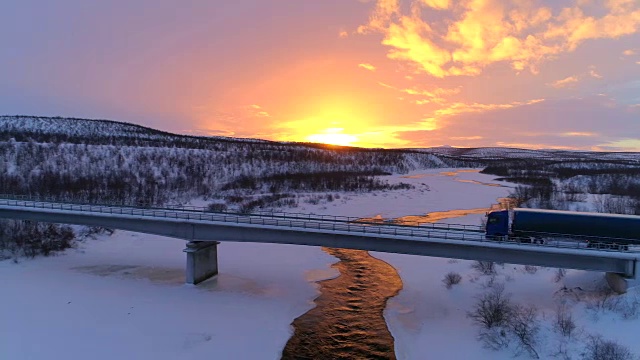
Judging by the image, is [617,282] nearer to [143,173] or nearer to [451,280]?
[451,280]

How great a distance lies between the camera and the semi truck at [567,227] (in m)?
28.5

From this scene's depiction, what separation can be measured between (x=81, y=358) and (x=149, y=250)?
23593mm

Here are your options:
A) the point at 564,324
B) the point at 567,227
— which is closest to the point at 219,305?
the point at 564,324

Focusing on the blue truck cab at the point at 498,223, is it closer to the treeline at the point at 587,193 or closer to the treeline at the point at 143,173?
Answer: the treeline at the point at 587,193

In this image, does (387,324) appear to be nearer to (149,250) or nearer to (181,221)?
(181,221)

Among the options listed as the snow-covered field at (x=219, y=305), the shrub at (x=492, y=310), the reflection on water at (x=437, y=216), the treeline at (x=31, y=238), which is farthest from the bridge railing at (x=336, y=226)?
the reflection on water at (x=437, y=216)

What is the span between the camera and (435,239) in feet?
94.7

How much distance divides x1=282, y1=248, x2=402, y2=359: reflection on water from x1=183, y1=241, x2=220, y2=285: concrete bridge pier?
9621mm

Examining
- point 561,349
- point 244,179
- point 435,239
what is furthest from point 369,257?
point 244,179

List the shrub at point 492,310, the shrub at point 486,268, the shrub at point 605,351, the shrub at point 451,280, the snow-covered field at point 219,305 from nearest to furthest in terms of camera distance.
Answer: the shrub at point 605,351 → the snow-covered field at point 219,305 → the shrub at point 492,310 → the shrub at point 451,280 → the shrub at point 486,268

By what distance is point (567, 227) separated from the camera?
97.6ft

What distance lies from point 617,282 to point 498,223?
26.2ft

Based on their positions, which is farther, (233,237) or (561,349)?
(233,237)

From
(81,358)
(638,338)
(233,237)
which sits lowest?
(81,358)
